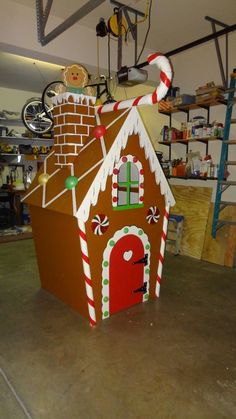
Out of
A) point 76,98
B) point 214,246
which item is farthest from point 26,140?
point 214,246

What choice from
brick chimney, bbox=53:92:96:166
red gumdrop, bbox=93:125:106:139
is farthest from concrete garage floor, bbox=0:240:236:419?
red gumdrop, bbox=93:125:106:139

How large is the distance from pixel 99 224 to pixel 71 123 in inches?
36.1

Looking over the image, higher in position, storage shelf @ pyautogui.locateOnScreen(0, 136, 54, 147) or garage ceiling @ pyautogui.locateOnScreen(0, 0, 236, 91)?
garage ceiling @ pyautogui.locateOnScreen(0, 0, 236, 91)

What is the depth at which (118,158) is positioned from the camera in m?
2.35

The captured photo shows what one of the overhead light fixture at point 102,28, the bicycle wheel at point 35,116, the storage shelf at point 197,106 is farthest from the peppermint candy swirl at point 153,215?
the bicycle wheel at point 35,116

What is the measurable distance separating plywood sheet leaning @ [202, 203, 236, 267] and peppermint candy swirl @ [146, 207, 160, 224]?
1521 mm

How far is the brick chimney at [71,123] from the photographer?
2434mm

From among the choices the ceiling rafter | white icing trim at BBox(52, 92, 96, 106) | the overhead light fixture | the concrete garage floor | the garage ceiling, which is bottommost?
the concrete garage floor

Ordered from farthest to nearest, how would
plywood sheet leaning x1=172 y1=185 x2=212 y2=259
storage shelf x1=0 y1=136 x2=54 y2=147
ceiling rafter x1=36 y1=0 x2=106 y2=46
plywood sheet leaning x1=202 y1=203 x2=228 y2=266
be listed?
storage shelf x1=0 y1=136 x2=54 y2=147
plywood sheet leaning x1=172 y1=185 x2=212 y2=259
plywood sheet leaning x1=202 y1=203 x2=228 y2=266
ceiling rafter x1=36 y1=0 x2=106 y2=46

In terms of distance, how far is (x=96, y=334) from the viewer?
7.49ft

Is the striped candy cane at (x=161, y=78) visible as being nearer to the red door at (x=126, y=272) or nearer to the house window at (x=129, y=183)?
the house window at (x=129, y=183)

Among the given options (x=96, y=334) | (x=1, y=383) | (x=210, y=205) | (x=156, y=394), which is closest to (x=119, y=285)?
(x=96, y=334)

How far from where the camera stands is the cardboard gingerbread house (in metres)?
2.29

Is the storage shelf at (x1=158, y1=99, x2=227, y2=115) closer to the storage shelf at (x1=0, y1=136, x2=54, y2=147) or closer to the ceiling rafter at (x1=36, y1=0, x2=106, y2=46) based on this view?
the ceiling rafter at (x1=36, y1=0, x2=106, y2=46)
